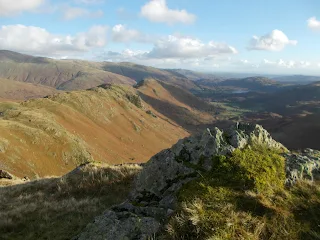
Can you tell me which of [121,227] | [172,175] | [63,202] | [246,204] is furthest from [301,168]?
[63,202]

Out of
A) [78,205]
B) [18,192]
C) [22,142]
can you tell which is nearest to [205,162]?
[78,205]

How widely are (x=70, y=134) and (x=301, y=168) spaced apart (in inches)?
2970

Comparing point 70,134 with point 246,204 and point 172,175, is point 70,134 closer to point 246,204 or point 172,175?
point 172,175

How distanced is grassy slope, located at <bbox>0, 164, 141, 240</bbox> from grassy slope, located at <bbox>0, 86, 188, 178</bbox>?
1334 centimetres

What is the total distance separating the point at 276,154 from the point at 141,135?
12567cm

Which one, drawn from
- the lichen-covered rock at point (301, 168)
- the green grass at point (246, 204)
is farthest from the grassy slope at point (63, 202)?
the lichen-covered rock at point (301, 168)

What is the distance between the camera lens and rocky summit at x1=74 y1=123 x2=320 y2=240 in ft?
27.6

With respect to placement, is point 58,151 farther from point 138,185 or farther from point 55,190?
point 138,185

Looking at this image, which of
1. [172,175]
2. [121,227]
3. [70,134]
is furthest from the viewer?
[70,134]

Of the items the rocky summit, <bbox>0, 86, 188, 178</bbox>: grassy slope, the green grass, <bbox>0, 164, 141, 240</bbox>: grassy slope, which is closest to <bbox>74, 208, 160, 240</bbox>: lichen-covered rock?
the rocky summit

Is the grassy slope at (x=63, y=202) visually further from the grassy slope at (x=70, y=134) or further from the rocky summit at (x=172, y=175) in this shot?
the grassy slope at (x=70, y=134)

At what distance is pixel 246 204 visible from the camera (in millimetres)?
8383

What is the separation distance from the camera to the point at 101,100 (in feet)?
490

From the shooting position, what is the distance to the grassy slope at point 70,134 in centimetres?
5766
